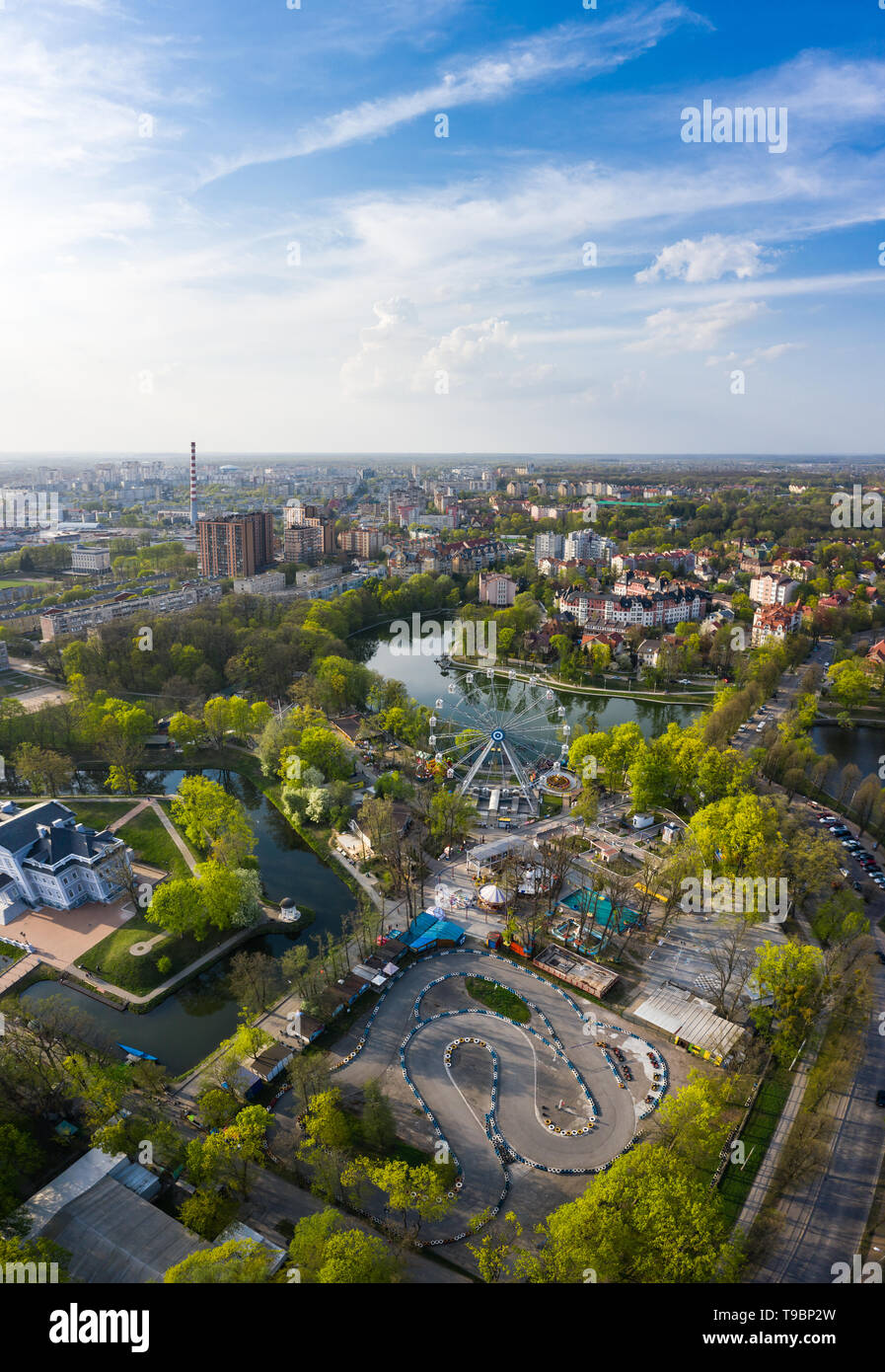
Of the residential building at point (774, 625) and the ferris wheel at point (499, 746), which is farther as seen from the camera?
the residential building at point (774, 625)

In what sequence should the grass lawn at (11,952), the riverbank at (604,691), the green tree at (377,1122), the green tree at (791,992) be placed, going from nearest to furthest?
the green tree at (377,1122) < the green tree at (791,992) < the grass lawn at (11,952) < the riverbank at (604,691)

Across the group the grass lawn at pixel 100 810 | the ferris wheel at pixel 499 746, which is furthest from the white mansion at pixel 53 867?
the ferris wheel at pixel 499 746

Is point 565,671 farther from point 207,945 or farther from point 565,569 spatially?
point 207,945

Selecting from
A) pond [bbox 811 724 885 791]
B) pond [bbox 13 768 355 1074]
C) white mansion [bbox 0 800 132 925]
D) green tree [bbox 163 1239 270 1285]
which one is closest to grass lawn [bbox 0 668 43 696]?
pond [bbox 13 768 355 1074]

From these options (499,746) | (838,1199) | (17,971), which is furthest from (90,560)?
(838,1199)

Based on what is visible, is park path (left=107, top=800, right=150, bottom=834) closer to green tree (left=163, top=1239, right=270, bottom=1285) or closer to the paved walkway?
the paved walkway

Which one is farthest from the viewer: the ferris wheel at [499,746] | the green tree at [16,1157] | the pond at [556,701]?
the pond at [556,701]

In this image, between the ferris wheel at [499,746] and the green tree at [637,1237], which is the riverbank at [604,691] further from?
the green tree at [637,1237]

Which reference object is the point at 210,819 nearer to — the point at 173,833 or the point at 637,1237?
the point at 173,833
